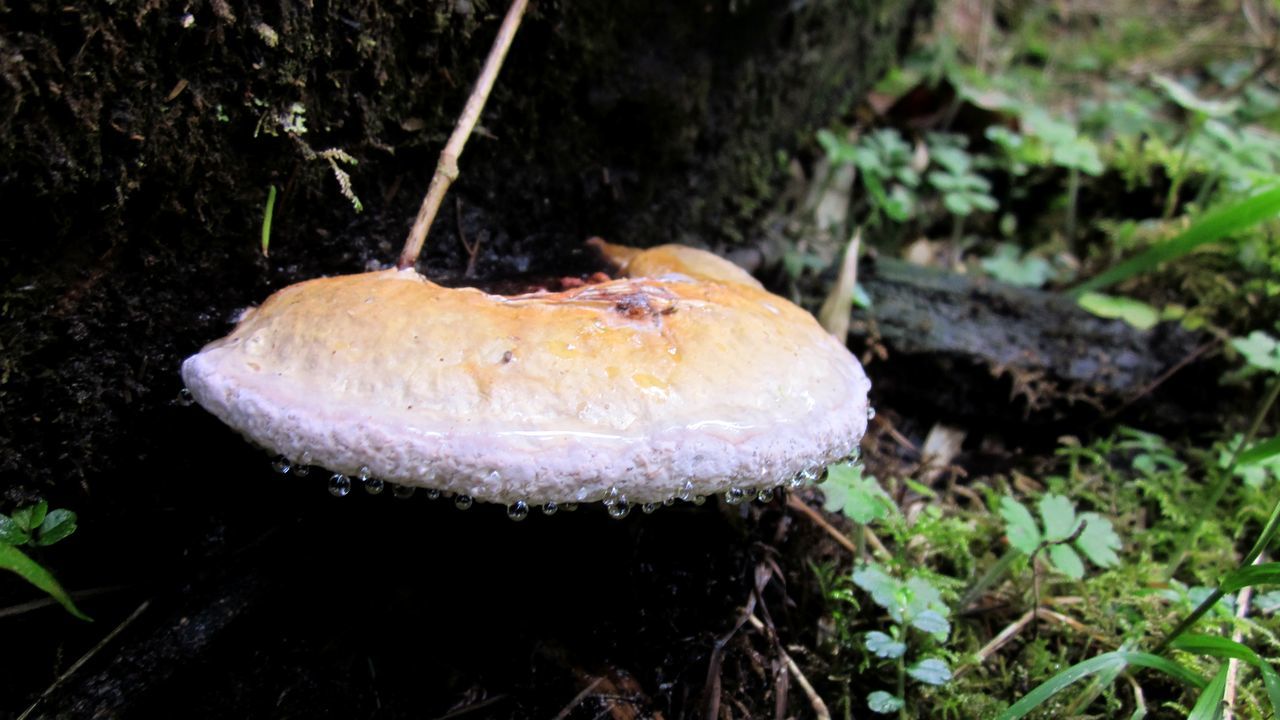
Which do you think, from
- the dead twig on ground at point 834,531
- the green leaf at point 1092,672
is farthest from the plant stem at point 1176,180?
the green leaf at point 1092,672

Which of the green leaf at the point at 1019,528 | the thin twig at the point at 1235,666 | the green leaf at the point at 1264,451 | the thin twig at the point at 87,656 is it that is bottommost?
the thin twig at the point at 1235,666

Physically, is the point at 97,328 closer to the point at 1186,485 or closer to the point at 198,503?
the point at 198,503

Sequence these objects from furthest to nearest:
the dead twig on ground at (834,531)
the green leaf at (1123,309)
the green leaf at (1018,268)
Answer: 1. the green leaf at (1018,268)
2. the green leaf at (1123,309)
3. the dead twig on ground at (834,531)

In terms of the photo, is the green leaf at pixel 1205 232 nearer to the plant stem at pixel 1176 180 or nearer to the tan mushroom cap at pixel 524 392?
the plant stem at pixel 1176 180

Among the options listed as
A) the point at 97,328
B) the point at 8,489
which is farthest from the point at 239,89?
the point at 8,489

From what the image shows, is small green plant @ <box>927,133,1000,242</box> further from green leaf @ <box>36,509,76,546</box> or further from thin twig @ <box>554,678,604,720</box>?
green leaf @ <box>36,509,76,546</box>

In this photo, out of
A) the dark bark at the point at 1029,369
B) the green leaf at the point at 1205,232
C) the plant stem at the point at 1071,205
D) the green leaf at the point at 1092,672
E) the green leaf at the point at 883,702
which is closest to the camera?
the green leaf at the point at 1092,672
